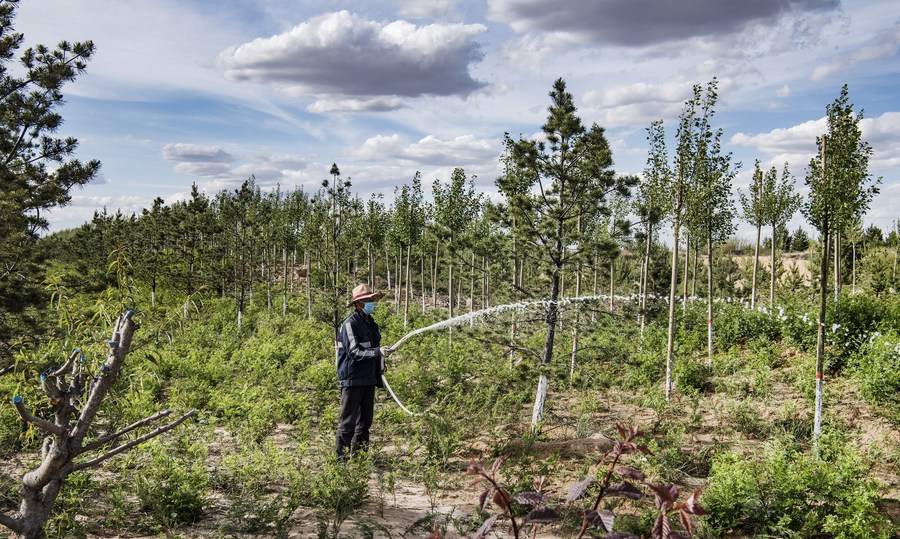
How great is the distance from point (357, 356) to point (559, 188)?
213 inches

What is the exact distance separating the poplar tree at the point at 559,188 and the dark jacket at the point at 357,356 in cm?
357

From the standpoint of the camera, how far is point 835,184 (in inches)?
367

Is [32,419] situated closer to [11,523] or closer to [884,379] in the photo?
[11,523]

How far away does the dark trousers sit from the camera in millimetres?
8086

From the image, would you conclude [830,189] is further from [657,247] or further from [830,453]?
[657,247]

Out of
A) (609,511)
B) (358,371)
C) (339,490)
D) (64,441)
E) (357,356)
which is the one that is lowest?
(339,490)

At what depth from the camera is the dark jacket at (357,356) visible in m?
7.98

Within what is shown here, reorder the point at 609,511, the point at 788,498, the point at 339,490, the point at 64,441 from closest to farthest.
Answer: the point at 609,511, the point at 64,441, the point at 788,498, the point at 339,490

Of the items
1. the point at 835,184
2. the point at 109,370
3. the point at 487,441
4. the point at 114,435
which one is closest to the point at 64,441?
the point at 114,435

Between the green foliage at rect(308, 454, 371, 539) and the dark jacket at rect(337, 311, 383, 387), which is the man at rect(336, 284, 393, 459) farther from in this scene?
the green foliage at rect(308, 454, 371, 539)

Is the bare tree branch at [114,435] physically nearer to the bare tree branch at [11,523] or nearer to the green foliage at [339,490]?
the bare tree branch at [11,523]

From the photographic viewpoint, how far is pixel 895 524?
6.90 meters

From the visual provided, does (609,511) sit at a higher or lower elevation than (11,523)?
higher

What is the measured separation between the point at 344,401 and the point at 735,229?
15.2 meters
